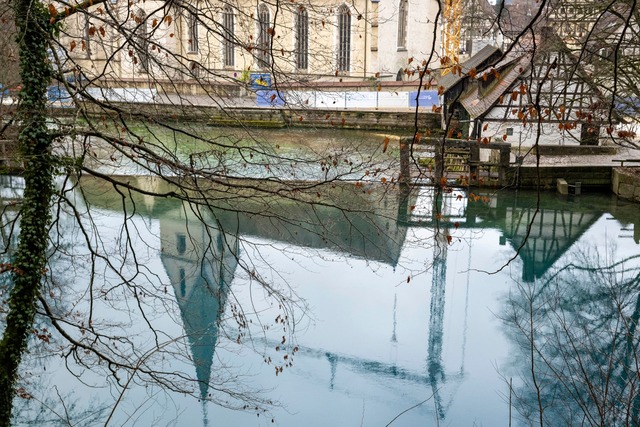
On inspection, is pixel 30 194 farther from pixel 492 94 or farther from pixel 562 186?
pixel 492 94

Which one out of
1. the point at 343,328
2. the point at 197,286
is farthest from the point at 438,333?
the point at 197,286

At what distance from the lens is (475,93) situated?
21266mm

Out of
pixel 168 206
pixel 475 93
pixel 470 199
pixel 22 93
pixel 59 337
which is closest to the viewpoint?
pixel 22 93

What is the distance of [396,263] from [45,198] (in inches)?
285

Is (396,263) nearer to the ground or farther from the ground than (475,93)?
nearer to the ground

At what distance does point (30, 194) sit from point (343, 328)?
4854 millimetres

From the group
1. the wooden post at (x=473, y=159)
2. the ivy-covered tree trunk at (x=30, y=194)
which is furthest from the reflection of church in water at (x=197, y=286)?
the wooden post at (x=473, y=159)

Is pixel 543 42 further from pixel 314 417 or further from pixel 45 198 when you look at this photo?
pixel 45 198

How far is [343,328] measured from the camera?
9156 millimetres

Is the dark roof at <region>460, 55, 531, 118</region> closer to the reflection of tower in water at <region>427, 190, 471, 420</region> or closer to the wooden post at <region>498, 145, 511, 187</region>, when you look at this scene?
the wooden post at <region>498, 145, 511, 187</region>

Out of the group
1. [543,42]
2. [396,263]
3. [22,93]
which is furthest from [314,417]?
[543,42]

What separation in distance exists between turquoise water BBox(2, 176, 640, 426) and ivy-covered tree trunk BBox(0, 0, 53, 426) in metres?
0.42

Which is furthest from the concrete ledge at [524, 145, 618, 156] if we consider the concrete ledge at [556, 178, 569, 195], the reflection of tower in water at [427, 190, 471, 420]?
the reflection of tower in water at [427, 190, 471, 420]

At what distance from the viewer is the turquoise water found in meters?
6.98
